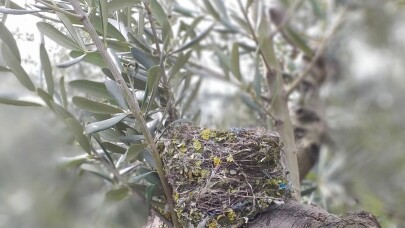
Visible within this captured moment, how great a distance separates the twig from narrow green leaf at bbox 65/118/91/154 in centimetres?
9

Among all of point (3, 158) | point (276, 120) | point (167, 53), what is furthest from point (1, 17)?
point (3, 158)

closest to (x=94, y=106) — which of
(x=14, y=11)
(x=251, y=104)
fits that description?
(x=14, y=11)

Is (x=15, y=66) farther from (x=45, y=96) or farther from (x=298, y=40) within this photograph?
(x=298, y=40)

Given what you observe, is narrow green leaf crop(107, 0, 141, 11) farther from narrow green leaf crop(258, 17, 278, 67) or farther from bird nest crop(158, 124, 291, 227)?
narrow green leaf crop(258, 17, 278, 67)

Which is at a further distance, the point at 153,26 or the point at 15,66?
the point at 153,26

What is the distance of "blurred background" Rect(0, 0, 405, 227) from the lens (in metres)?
1.19

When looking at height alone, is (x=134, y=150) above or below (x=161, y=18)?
below

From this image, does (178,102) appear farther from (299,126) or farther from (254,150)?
(299,126)

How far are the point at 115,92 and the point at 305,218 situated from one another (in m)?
0.28

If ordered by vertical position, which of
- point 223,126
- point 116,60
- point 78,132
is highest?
point 116,60

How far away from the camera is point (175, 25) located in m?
1.22

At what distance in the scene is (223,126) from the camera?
139cm

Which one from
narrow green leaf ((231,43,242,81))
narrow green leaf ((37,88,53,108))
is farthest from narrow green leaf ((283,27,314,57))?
narrow green leaf ((37,88,53,108))

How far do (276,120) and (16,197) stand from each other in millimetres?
971
